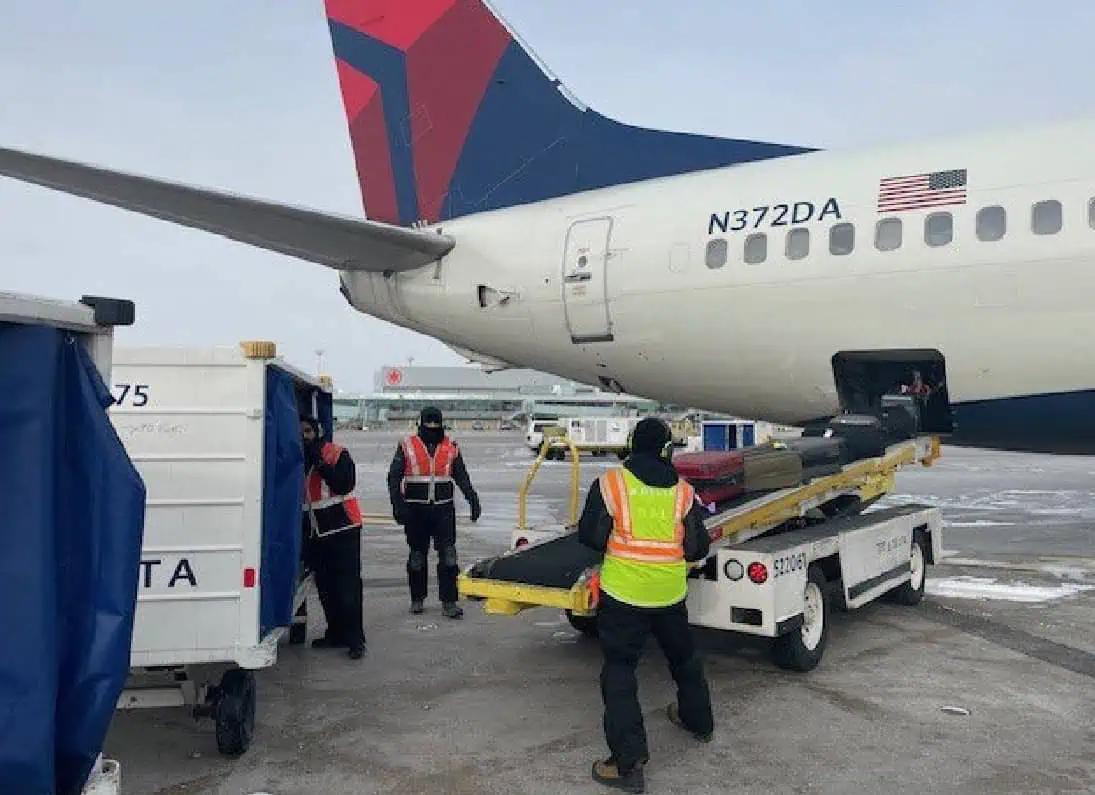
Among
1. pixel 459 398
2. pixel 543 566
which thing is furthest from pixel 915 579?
pixel 459 398

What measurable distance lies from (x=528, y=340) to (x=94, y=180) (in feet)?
13.9

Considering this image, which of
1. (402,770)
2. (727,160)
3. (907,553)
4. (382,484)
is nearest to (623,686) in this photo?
(402,770)

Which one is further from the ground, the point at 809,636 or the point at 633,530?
the point at 633,530

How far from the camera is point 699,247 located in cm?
880

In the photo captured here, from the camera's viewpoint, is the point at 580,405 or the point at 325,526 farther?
the point at 580,405

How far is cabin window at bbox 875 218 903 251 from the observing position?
26.0 feet

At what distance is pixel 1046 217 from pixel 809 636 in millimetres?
3829

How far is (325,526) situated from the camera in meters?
6.84

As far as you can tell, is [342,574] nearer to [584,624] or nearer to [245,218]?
[584,624]

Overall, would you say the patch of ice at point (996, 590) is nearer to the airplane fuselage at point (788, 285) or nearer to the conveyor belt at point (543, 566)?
the airplane fuselage at point (788, 285)

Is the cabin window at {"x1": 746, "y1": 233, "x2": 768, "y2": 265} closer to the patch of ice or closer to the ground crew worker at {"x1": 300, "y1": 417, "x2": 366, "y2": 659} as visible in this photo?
the patch of ice

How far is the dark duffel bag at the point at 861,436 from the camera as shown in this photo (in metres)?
8.27

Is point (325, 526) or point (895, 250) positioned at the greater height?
point (895, 250)

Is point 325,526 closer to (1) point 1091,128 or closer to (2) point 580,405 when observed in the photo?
(1) point 1091,128
